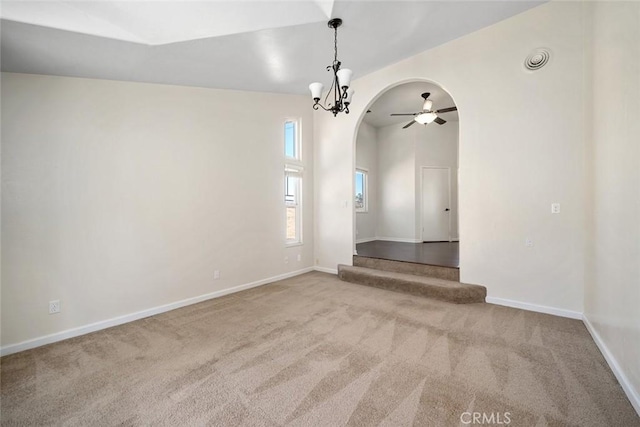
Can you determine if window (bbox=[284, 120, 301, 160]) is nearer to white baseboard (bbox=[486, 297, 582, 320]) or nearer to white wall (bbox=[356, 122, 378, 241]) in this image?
white wall (bbox=[356, 122, 378, 241])

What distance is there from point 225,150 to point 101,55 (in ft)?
5.64

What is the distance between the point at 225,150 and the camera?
4.01 m

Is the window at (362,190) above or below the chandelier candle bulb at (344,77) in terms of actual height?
below

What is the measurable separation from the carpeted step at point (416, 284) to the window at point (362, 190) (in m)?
2.76

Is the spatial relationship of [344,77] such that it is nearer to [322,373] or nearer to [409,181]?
[322,373]

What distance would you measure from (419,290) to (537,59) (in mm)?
3270

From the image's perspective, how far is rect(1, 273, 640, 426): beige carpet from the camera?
1.66 metres

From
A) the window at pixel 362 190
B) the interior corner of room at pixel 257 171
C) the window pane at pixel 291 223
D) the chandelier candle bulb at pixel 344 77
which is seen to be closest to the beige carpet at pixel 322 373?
the interior corner of room at pixel 257 171

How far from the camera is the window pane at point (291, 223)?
512 cm

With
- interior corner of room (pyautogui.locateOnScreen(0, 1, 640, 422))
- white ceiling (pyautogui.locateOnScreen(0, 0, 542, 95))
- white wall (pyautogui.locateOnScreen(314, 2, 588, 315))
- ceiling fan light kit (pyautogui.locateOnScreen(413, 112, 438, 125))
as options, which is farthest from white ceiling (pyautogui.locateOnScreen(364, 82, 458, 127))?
white ceiling (pyautogui.locateOnScreen(0, 0, 542, 95))

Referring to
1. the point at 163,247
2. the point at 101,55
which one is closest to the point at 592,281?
the point at 163,247

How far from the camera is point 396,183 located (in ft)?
24.2

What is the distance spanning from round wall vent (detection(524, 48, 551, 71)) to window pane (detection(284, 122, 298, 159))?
3.67m

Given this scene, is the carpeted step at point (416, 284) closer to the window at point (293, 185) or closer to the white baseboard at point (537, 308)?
the white baseboard at point (537, 308)
